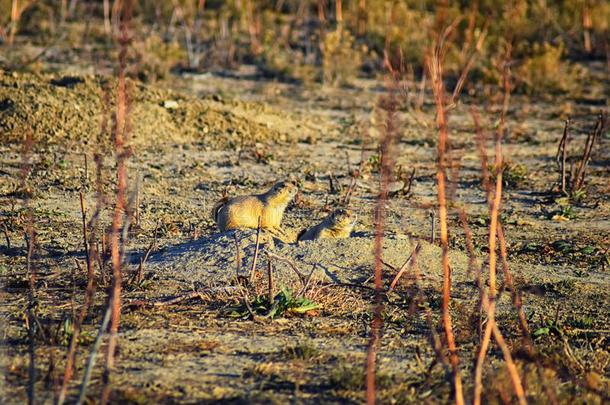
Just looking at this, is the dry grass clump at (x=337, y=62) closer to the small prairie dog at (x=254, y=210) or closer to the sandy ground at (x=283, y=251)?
the sandy ground at (x=283, y=251)

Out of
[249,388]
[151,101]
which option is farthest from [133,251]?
[151,101]

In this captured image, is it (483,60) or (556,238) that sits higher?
(483,60)

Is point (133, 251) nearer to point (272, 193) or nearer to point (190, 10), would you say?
point (272, 193)

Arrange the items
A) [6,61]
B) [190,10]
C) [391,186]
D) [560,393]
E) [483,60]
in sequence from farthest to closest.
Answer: [190,10], [483,60], [6,61], [391,186], [560,393]

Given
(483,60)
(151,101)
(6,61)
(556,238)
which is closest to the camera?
(556,238)

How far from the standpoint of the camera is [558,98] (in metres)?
14.8

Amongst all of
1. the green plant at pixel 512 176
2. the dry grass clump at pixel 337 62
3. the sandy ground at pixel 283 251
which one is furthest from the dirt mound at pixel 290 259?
the dry grass clump at pixel 337 62

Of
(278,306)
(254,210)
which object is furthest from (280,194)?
(278,306)

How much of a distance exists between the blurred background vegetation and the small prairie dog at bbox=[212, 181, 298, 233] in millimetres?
6866

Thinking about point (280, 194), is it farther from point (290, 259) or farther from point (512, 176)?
point (512, 176)

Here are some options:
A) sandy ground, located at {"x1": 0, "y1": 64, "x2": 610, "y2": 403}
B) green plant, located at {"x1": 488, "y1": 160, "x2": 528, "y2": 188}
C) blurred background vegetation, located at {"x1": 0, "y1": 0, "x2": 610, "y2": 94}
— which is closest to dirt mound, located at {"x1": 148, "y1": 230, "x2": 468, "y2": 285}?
sandy ground, located at {"x1": 0, "y1": 64, "x2": 610, "y2": 403}

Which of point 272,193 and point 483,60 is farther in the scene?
point 483,60

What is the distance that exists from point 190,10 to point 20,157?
30.4 ft

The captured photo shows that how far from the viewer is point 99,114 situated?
11.1 m
